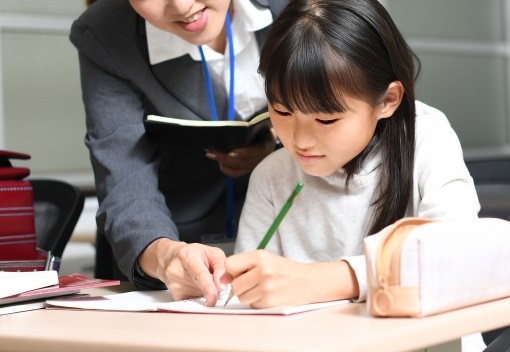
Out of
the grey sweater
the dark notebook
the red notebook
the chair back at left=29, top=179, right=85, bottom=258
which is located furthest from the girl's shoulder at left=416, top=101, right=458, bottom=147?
the chair back at left=29, top=179, right=85, bottom=258

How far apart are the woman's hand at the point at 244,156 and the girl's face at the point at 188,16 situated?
247mm

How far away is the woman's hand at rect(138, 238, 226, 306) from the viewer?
1.20 metres

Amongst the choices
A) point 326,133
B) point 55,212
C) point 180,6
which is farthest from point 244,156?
point 55,212

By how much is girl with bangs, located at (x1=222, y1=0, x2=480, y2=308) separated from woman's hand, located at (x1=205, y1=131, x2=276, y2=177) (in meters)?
0.23

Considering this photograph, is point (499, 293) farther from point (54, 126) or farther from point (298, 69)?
point (54, 126)

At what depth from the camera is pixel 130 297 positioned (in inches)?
52.1

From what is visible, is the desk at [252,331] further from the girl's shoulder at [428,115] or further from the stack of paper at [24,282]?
the girl's shoulder at [428,115]

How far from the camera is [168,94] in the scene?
179 centimetres

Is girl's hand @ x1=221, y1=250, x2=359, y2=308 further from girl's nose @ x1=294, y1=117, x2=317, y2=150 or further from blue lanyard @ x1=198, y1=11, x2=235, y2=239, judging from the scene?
blue lanyard @ x1=198, y1=11, x2=235, y2=239

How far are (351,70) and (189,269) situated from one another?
14.8 inches

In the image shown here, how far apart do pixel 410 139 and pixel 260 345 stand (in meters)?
0.66

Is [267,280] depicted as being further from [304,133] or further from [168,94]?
[168,94]

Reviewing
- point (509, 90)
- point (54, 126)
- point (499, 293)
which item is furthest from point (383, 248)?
point (509, 90)

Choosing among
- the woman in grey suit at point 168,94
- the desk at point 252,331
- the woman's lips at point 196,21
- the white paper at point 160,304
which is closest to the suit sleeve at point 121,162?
the woman in grey suit at point 168,94
